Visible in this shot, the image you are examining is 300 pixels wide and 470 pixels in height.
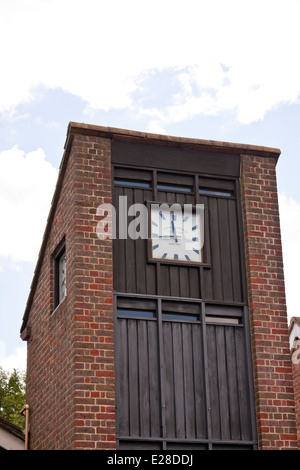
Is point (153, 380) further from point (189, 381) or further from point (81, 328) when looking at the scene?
point (81, 328)

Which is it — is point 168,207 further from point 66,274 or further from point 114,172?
point 66,274

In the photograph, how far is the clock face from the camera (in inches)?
630

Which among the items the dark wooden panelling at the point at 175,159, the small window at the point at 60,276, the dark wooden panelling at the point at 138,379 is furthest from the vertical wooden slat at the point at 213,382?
the dark wooden panelling at the point at 175,159

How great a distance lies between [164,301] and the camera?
51.3 feet

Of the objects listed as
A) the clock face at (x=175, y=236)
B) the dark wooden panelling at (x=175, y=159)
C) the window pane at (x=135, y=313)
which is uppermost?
the dark wooden panelling at (x=175, y=159)

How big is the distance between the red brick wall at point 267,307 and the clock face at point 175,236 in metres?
1.05

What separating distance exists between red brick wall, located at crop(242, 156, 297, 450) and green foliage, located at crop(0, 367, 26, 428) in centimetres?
2407

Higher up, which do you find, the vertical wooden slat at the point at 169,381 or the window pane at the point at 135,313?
the window pane at the point at 135,313

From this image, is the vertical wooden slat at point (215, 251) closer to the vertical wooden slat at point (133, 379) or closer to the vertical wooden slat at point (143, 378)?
the vertical wooden slat at point (143, 378)

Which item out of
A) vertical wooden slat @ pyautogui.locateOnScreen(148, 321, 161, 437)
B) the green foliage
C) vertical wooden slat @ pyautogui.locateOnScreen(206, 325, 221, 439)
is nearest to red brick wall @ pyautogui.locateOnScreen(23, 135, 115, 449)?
vertical wooden slat @ pyautogui.locateOnScreen(148, 321, 161, 437)

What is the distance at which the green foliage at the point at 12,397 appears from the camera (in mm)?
39125

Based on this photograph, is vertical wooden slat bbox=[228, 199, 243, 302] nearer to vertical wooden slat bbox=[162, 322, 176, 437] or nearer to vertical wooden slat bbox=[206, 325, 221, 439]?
vertical wooden slat bbox=[206, 325, 221, 439]
